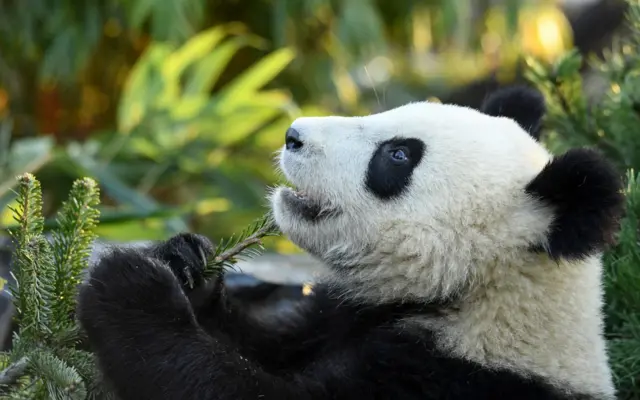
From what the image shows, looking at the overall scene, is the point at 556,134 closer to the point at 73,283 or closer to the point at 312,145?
the point at 312,145

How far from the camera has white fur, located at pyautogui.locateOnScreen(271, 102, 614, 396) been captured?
5.33 ft

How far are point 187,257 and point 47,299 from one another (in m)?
0.33

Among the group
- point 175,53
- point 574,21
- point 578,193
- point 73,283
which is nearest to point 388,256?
point 578,193

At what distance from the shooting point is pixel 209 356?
149cm

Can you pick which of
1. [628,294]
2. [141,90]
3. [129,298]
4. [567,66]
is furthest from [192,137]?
[129,298]

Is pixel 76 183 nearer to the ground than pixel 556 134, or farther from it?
farther from it

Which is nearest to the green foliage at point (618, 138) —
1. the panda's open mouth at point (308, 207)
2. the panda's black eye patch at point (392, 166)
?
the panda's black eye patch at point (392, 166)

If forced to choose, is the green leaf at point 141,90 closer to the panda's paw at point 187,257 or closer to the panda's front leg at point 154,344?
the panda's paw at point 187,257

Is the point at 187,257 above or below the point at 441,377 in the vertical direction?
above

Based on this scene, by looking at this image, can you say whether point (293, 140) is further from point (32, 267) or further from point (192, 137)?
point (192, 137)

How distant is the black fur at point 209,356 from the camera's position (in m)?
1.46

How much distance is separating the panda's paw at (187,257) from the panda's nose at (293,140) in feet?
0.85

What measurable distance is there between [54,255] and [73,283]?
66mm

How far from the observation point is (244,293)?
2457mm
